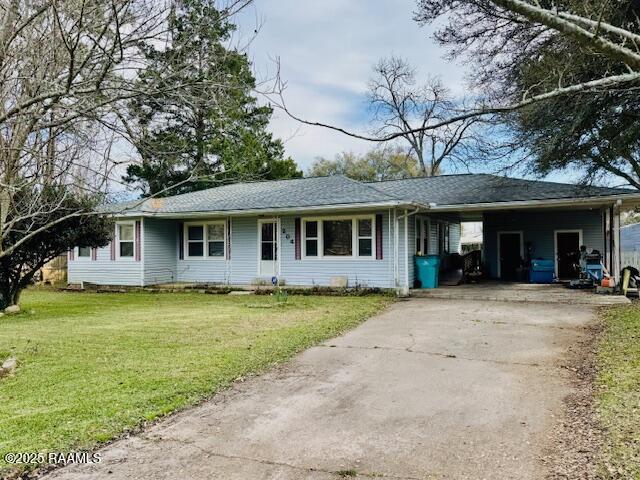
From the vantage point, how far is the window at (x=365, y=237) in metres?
14.1

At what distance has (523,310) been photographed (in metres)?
10.4

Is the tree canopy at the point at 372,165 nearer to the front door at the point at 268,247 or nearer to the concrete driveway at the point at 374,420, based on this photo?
the front door at the point at 268,247

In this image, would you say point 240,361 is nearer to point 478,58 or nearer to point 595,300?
point 595,300

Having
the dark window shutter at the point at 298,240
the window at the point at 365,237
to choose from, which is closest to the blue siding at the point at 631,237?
the window at the point at 365,237

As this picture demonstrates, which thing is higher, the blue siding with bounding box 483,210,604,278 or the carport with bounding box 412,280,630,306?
the blue siding with bounding box 483,210,604,278

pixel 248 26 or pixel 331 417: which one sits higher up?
pixel 248 26

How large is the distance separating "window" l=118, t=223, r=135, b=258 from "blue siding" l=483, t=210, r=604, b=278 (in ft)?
42.9

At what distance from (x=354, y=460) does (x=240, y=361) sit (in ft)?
9.99

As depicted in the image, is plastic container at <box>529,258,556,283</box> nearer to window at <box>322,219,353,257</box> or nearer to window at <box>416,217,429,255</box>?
window at <box>416,217,429,255</box>

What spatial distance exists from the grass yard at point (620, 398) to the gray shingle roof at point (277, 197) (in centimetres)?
673

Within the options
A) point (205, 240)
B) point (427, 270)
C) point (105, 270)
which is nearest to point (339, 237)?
point (427, 270)

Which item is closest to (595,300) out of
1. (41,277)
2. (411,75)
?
(41,277)

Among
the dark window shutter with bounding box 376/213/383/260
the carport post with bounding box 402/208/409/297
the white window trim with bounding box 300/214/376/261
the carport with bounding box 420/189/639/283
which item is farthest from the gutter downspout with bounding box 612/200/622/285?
the white window trim with bounding box 300/214/376/261

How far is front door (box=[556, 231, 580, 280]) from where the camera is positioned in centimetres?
1648
